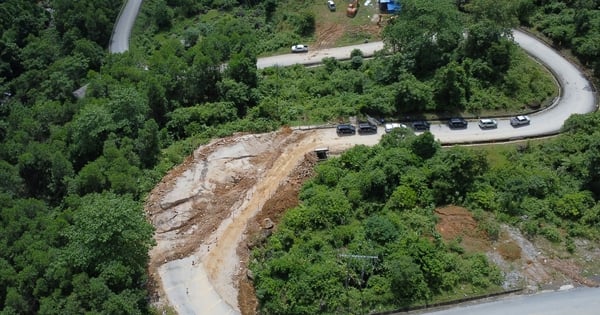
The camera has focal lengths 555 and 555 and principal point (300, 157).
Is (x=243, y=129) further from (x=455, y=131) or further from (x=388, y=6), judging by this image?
(x=388, y=6)

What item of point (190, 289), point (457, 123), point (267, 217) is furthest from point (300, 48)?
point (190, 289)

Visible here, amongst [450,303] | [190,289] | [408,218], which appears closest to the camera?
[450,303]

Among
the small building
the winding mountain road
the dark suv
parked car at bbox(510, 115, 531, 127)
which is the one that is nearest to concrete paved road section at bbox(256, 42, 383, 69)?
the winding mountain road

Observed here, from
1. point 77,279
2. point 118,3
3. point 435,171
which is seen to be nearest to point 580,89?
point 435,171

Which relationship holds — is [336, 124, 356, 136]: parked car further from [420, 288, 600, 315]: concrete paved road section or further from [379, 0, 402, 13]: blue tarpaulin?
[379, 0, 402, 13]: blue tarpaulin

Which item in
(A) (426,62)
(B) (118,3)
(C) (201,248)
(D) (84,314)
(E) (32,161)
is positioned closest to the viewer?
(D) (84,314)

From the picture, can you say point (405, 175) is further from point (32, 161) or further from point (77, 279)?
point (32, 161)

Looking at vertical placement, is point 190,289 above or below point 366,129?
below
